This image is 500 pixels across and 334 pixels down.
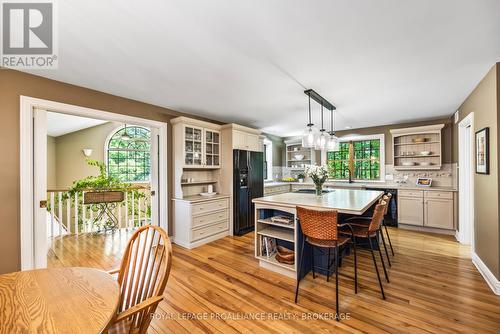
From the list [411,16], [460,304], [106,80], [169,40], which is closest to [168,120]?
[106,80]

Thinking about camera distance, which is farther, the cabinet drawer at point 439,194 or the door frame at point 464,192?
the cabinet drawer at point 439,194

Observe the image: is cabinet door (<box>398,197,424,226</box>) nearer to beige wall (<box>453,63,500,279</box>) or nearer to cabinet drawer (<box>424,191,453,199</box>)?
cabinet drawer (<box>424,191,453,199</box>)

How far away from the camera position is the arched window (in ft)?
22.0

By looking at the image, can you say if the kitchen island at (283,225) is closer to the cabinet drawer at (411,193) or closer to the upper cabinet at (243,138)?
the upper cabinet at (243,138)

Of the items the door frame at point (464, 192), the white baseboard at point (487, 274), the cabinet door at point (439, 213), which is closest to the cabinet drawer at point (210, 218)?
the white baseboard at point (487, 274)

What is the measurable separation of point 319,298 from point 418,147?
4747mm

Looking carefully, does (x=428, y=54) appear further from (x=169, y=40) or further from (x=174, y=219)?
(x=174, y=219)

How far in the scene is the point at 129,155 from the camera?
6910mm

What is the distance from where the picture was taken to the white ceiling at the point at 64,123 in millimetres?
4902

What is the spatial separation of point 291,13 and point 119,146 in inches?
274

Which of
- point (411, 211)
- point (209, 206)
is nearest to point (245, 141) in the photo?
point (209, 206)

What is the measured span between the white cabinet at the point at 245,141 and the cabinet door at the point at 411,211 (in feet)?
11.4

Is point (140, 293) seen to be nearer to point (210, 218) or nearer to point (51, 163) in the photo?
point (210, 218)

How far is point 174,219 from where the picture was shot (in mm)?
3920
